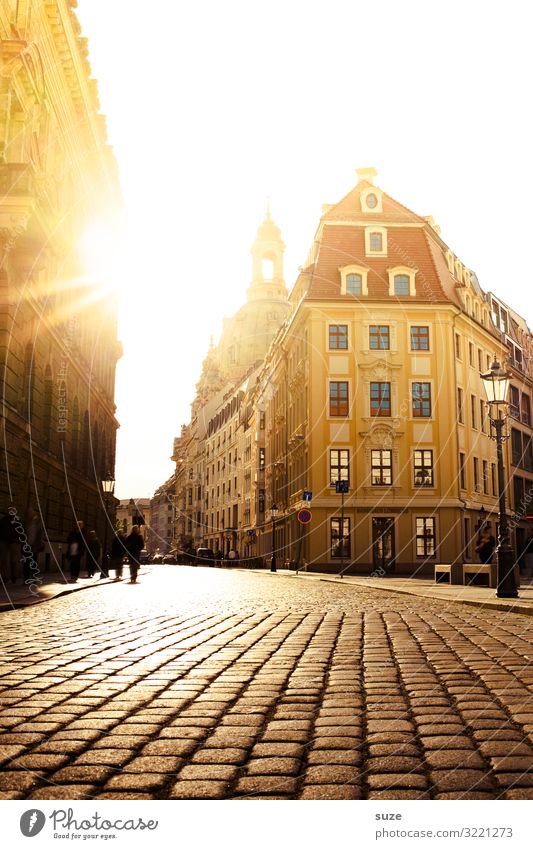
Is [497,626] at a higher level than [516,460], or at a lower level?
lower

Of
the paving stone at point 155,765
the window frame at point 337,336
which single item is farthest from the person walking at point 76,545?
the window frame at point 337,336

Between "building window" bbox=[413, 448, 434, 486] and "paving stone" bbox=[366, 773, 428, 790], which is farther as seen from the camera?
"building window" bbox=[413, 448, 434, 486]

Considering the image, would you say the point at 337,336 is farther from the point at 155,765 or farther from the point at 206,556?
the point at 155,765

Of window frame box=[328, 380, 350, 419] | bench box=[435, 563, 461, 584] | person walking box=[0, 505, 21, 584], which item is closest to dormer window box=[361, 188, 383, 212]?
window frame box=[328, 380, 350, 419]

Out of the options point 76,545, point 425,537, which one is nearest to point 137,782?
point 76,545

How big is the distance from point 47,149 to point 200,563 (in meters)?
66.6

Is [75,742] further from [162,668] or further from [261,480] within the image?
[261,480]

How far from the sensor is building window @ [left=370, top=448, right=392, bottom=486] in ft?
151

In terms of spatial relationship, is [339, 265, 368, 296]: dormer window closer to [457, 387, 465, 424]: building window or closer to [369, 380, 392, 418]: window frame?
[369, 380, 392, 418]: window frame

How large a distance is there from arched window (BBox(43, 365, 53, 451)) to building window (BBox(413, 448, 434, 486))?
23.2 meters

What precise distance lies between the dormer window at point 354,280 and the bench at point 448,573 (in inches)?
956

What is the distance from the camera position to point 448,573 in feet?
85.9

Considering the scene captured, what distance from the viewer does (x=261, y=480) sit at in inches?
2990
